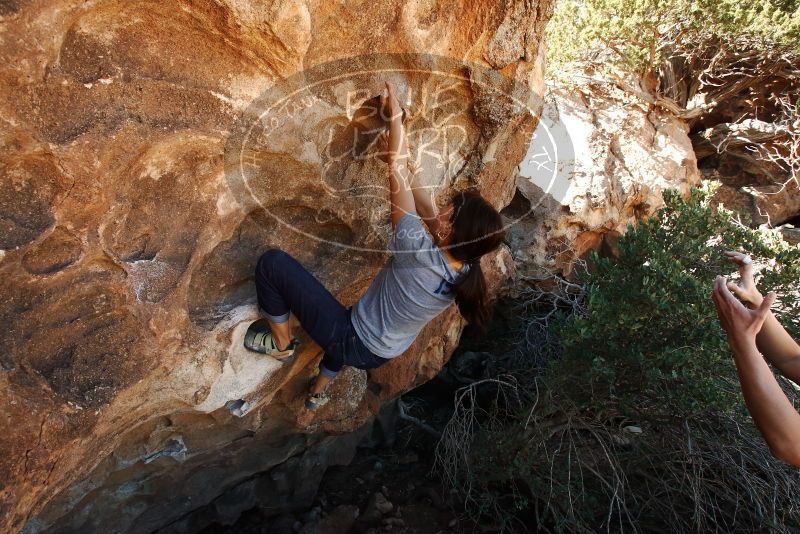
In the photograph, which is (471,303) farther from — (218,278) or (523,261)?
(523,261)

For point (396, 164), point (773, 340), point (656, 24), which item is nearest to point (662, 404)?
point (773, 340)

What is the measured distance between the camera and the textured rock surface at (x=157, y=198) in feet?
5.31

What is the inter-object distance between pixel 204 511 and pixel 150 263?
2.59 m

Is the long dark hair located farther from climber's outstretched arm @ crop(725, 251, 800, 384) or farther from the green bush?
the green bush

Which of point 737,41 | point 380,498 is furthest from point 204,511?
point 737,41

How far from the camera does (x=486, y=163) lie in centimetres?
278

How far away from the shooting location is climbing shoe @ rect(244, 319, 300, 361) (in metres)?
2.39

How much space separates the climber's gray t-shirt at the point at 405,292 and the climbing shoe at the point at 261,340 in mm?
373

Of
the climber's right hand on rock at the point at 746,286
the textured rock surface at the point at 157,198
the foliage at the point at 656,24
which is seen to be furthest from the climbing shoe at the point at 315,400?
the foliage at the point at 656,24

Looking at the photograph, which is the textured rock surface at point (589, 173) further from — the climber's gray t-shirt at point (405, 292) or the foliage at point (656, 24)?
the climber's gray t-shirt at point (405, 292)

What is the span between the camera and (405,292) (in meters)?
2.25

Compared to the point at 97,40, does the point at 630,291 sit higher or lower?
lower

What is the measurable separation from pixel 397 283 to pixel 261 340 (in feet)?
2.18
